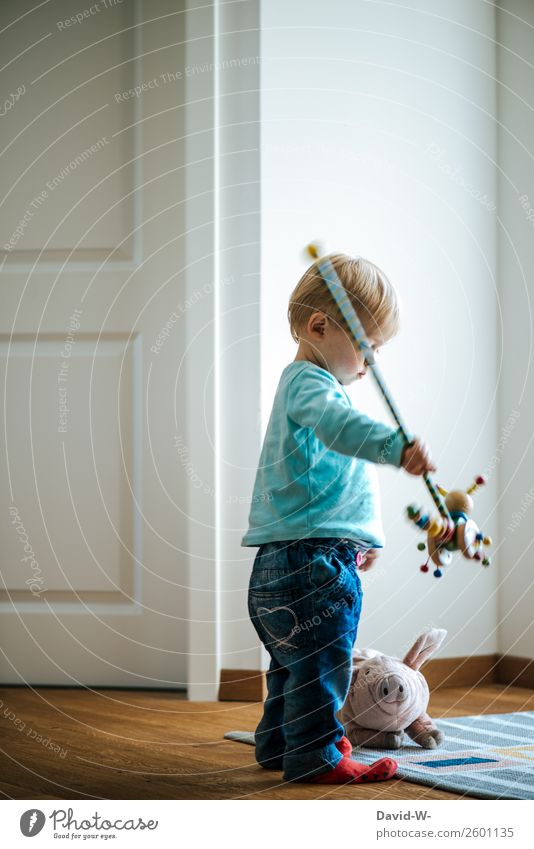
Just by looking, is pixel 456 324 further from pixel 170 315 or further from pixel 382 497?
pixel 170 315

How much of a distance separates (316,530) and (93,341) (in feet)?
2.44

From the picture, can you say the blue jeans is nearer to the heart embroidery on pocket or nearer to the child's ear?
the heart embroidery on pocket

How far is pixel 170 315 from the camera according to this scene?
1.69 metres

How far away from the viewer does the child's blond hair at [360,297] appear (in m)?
1.13

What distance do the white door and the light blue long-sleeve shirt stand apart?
1.85 ft

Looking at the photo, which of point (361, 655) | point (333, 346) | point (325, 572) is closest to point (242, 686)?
point (361, 655)

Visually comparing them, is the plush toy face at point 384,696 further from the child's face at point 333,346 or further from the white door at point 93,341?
the white door at point 93,341

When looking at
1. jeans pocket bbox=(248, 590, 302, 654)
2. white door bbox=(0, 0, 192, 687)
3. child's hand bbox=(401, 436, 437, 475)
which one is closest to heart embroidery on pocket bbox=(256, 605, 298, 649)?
jeans pocket bbox=(248, 590, 302, 654)

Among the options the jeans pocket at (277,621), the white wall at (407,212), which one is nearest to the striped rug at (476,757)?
the jeans pocket at (277,621)

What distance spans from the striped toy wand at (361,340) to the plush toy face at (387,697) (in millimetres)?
275

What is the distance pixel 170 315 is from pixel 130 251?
0.41ft

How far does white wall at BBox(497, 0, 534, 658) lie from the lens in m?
1.72
